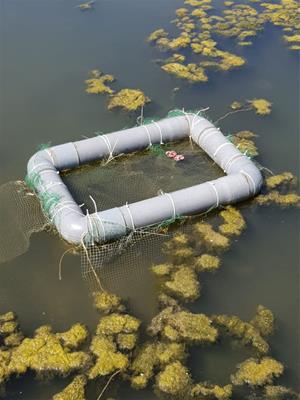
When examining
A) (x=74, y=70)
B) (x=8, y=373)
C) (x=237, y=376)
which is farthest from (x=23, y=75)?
(x=237, y=376)

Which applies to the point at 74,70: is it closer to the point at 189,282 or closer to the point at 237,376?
the point at 189,282

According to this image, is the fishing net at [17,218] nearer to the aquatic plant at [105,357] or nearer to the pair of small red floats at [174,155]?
the aquatic plant at [105,357]

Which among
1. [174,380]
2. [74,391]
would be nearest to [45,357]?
[74,391]

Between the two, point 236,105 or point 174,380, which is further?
point 236,105

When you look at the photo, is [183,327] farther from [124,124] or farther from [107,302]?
[124,124]

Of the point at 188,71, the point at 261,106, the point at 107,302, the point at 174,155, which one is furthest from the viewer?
the point at 188,71

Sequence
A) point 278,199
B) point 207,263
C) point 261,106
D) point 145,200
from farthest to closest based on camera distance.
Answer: point 261,106, point 278,199, point 145,200, point 207,263
